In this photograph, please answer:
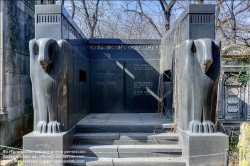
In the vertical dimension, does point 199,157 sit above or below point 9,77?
below

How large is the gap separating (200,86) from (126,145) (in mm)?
1907

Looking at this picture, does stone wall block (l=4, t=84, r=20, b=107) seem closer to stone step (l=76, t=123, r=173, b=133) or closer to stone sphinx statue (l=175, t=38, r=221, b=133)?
stone step (l=76, t=123, r=173, b=133)

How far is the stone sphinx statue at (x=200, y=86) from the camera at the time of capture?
3.81 metres

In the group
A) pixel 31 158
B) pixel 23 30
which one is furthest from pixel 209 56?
pixel 23 30

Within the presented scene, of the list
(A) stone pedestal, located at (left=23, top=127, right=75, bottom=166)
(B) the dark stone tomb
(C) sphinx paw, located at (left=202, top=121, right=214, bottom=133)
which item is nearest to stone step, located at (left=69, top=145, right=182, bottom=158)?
(A) stone pedestal, located at (left=23, top=127, right=75, bottom=166)

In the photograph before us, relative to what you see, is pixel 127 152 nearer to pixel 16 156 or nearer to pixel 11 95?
pixel 16 156

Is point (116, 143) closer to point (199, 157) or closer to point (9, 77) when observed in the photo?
point (199, 157)

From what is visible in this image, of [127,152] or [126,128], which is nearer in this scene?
[127,152]

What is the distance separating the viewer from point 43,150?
371 cm

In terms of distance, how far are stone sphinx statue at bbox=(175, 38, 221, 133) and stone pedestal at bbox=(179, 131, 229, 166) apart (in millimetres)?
167

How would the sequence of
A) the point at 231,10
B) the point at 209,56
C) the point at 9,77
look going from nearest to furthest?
the point at 209,56 → the point at 9,77 → the point at 231,10

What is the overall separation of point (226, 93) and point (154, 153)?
13.2 feet

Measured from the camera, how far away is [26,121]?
6340 mm

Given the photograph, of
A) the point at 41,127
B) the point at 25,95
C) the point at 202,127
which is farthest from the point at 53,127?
the point at 25,95
